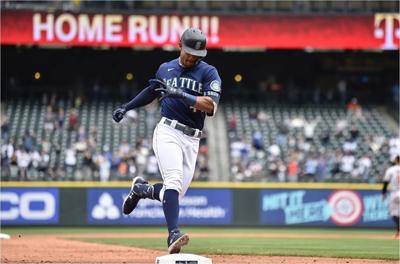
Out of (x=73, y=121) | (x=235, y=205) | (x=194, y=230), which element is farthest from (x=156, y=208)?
(x=73, y=121)

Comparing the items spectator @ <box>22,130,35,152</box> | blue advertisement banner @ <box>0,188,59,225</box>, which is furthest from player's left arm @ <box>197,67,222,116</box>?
spectator @ <box>22,130,35,152</box>

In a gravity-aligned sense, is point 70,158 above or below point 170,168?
above

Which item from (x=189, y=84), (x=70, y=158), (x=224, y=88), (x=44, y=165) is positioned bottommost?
(x=44, y=165)

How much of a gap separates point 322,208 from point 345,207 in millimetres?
611

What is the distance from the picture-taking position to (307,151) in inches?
1107

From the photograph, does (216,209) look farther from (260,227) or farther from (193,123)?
(193,123)

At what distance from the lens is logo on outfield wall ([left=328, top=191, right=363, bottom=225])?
24.8 metres

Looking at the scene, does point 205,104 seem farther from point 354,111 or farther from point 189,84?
point 354,111

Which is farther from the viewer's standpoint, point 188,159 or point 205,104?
point 188,159

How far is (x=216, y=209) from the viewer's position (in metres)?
24.8

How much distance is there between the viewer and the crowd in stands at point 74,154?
25.2m

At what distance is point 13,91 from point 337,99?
37.5ft

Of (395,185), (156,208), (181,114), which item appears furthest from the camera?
(156,208)

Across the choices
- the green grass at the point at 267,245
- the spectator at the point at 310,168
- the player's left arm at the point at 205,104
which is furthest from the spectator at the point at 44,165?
the player's left arm at the point at 205,104
